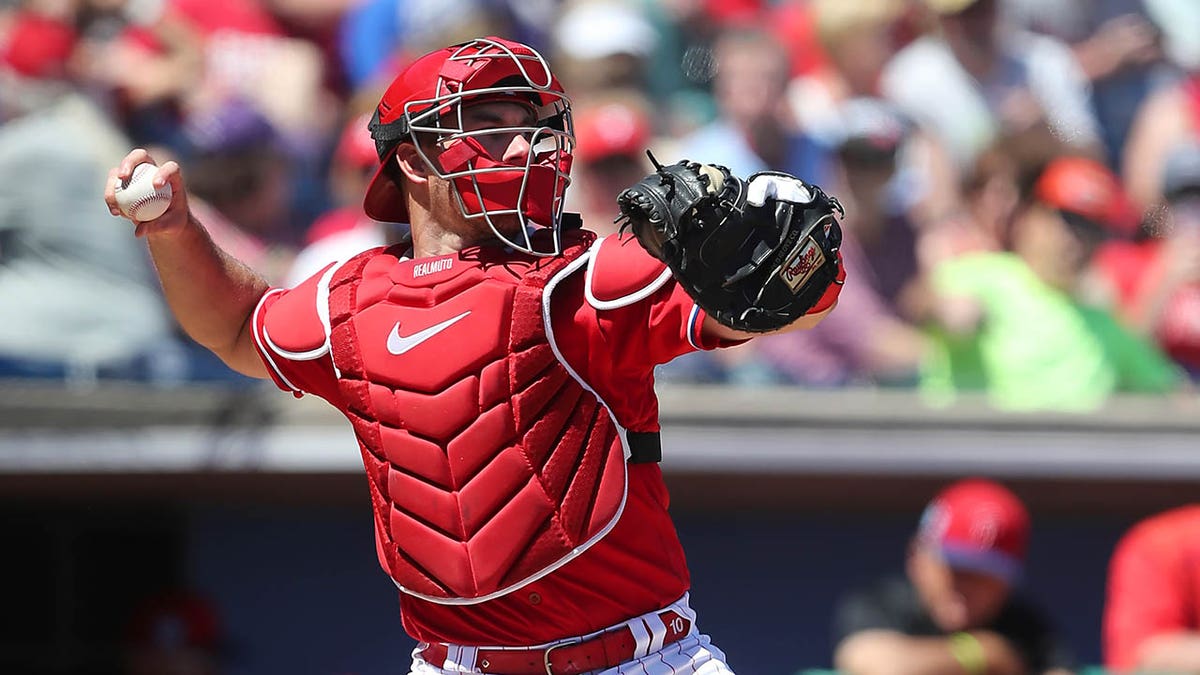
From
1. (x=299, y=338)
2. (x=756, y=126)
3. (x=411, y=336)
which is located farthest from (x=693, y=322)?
(x=756, y=126)

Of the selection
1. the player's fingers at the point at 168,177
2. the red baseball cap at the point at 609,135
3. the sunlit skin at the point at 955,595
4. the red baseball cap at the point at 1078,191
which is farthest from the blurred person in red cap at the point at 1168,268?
the player's fingers at the point at 168,177

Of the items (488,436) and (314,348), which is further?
(314,348)

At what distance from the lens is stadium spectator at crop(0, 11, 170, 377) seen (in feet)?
18.3

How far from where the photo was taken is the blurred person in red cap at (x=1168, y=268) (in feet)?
20.8

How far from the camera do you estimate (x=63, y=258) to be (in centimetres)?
563

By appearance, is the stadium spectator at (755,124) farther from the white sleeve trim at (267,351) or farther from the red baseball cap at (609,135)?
the white sleeve trim at (267,351)

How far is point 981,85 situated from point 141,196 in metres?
4.55

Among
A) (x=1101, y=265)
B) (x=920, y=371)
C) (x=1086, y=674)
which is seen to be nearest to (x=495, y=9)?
(x=920, y=371)

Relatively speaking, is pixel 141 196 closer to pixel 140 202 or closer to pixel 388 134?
pixel 140 202

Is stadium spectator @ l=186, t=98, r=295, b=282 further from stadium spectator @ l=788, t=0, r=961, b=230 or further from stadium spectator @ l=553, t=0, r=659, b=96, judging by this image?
stadium spectator @ l=788, t=0, r=961, b=230

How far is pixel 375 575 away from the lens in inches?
258

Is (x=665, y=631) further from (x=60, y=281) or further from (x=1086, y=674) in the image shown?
(x=60, y=281)

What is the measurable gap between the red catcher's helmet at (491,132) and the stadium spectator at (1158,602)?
10.5 feet

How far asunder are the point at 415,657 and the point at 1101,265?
4091 millimetres
